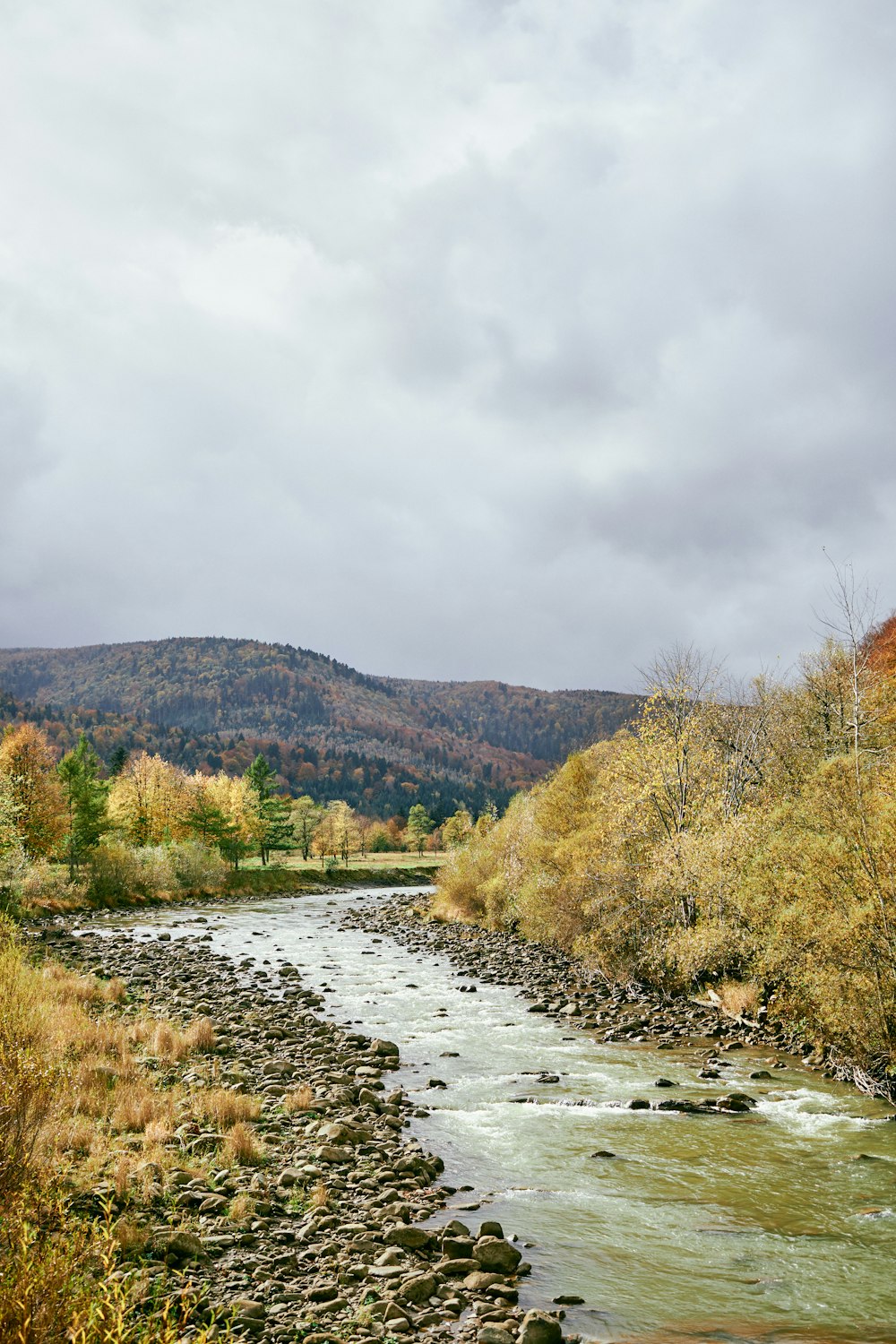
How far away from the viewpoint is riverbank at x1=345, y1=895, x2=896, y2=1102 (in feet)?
62.7

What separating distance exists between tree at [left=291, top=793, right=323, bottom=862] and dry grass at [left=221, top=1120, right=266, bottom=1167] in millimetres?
124801

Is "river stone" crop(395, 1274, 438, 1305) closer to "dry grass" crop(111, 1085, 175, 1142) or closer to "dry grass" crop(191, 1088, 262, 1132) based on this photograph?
"dry grass" crop(111, 1085, 175, 1142)

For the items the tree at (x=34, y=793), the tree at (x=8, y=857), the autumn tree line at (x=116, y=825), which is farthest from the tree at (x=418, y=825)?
the tree at (x=8, y=857)

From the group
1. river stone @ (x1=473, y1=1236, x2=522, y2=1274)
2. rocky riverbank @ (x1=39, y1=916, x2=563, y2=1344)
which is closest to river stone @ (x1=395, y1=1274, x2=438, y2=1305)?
rocky riverbank @ (x1=39, y1=916, x2=563, y2=1344)

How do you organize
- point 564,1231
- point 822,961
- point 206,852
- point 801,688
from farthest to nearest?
point 206,852 → point 801,688 → point 822,961 → point 564,1231

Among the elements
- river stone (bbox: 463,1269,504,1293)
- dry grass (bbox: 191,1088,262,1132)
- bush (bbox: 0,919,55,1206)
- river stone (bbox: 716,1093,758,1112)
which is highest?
bush (bbox: 0,919,55,1206)

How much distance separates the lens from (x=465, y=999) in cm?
2950

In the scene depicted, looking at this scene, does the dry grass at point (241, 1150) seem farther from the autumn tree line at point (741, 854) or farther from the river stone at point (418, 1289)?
the autumn tree line at point (741, 854)

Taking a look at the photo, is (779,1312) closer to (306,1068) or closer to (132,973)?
(306,1068)

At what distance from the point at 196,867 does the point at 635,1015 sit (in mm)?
62586

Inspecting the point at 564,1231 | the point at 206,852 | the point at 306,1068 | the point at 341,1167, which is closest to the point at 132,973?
the point at 306,1068

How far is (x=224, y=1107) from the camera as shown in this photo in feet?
47.0

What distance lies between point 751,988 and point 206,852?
68095mm

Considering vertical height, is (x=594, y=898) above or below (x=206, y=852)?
above
